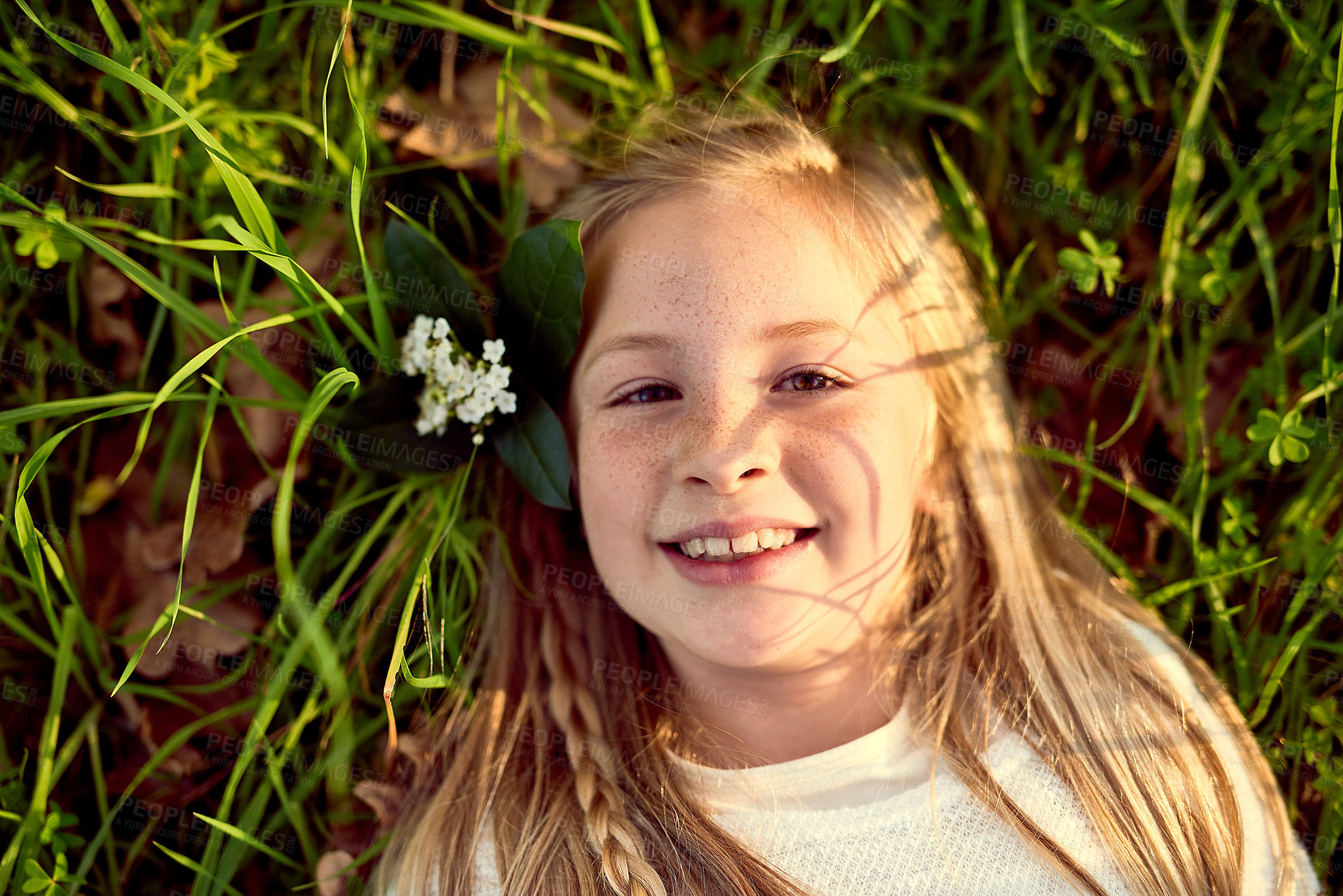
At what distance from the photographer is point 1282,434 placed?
6.92 ft

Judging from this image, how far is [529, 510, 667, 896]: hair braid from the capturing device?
1853 mm

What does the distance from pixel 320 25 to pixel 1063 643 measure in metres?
2.46

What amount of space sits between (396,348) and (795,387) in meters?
0.97

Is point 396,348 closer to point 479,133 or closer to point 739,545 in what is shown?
point 479,133

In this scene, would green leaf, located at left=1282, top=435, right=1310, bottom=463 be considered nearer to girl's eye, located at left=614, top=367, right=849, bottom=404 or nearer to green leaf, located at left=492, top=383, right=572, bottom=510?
girl's eye, located at left=614, top=367, right=849, bottom=404

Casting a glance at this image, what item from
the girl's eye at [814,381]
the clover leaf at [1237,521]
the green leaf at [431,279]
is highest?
the green leaf at [431,279]

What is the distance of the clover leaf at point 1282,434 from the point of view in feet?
6.87

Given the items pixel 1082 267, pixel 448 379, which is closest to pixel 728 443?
pixel 448 379

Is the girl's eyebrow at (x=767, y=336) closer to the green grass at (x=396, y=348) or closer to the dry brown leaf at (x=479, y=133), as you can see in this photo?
the green grass at (x=396, y=348)

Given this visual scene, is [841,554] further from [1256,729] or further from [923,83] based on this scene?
[923,83]

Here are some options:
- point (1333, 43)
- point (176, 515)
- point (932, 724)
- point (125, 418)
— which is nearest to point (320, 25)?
point (125, 418)

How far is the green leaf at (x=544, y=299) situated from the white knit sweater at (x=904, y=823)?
97 centimetres

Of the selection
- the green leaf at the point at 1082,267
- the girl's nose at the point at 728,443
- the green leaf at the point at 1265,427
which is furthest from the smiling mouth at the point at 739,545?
the green leaf at the point at 1265,427

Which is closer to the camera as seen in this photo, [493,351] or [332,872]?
[493,351]
